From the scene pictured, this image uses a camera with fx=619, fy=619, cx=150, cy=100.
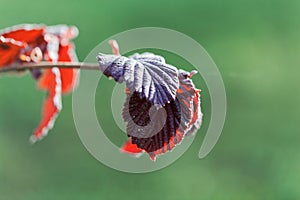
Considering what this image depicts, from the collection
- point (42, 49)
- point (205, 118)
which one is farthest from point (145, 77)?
point (205, 118)

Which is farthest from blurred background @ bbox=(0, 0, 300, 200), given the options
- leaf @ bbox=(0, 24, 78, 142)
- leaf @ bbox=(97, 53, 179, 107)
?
leaf @ bbox=(97, 53, 179, 107)

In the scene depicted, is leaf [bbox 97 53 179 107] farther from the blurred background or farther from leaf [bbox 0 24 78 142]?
the blurred background

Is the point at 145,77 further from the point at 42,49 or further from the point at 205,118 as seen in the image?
the point at 205,118

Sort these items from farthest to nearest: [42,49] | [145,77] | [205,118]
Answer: [205,118] < [42,49] < [145,77]

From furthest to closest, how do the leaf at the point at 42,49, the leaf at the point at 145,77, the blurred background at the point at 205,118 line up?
the blurred background at the point at 205,118 < the leaf at the point at 42,49 < the leaf at the point at 145,77

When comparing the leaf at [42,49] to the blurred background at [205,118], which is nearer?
the leaf at [42,49]

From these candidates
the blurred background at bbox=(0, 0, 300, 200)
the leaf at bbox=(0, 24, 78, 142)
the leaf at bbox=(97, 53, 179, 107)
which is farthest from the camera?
the blurred background at bbox=(0, 0, 300, 200)

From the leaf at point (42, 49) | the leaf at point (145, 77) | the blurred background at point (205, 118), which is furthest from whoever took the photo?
the blurred background at point (205, 118)

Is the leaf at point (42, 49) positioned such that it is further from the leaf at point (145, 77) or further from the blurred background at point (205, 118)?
the blurred background at point (205, 118)

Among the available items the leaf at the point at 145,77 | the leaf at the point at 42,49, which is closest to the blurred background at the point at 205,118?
the leaf at the point at 42,49
